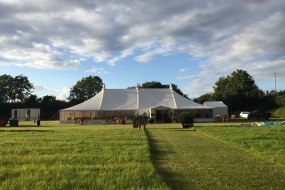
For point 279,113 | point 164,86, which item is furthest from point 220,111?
point 164,86

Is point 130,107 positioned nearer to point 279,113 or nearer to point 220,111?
point 220,111

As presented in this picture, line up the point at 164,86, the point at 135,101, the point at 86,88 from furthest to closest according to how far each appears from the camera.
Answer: the point at 86,88, the point at 164,86, the point at 135,101

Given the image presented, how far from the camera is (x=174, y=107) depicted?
45.9 m

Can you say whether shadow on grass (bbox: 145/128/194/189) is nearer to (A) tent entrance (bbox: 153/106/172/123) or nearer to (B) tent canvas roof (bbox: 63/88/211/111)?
(A) tent entrance (bbox: 153/106/172/123)

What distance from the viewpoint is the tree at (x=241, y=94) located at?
6681 cm

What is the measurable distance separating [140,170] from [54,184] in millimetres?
1982

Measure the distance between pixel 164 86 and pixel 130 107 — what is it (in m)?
29.4

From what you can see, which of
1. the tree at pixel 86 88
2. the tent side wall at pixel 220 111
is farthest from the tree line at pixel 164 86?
the tent side wall at pixel 220 111

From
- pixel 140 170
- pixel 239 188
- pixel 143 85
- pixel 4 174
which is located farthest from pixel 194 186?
pixel 143 85

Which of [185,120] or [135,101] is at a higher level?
[135,101]

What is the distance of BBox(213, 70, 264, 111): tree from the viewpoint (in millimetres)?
66812

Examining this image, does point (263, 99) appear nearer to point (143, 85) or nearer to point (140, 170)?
point (143, 85)

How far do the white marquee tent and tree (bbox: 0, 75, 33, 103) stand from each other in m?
45.6

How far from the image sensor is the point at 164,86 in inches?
2968
